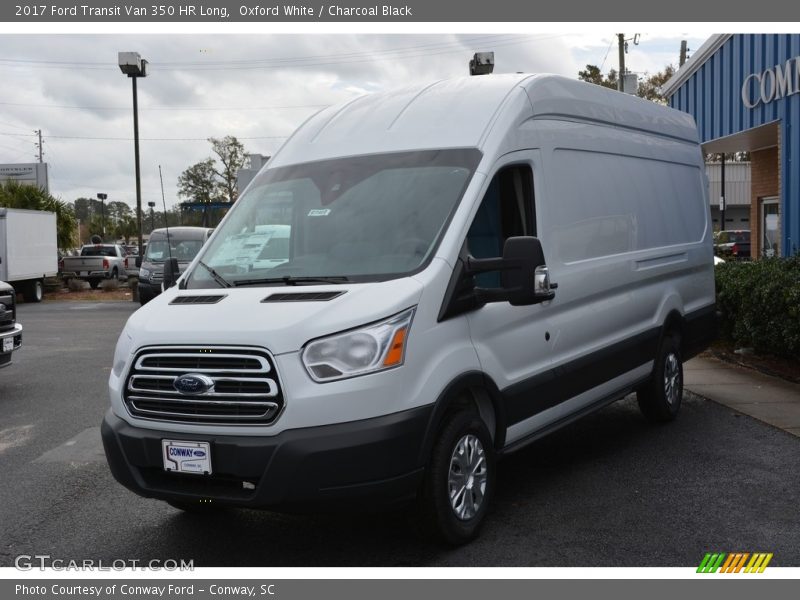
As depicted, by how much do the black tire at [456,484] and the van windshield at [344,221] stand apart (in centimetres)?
91

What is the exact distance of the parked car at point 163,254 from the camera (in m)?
22.5

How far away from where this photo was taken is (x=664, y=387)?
8.12 m

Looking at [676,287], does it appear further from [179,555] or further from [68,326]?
[68,326]

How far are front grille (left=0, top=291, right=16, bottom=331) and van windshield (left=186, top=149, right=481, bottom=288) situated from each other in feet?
17.8

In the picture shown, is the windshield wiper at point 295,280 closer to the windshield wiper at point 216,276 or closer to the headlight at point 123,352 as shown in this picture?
the windshield wiper at point 216,276

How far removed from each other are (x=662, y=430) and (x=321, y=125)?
13.1 ft

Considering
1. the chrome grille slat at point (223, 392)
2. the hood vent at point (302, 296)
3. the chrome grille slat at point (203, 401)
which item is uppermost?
the hood vent at point (302, 296)

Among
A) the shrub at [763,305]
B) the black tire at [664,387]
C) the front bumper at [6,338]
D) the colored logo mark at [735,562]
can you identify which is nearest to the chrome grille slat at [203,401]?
the colored logo mark at [735,562]

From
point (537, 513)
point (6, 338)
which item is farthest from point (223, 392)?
point (6, 338)

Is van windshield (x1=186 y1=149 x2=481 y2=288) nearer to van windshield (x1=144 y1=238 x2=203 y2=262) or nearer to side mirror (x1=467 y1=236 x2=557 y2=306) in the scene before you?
side mirror (x1=467 y1=236 x2=557 y2=306)

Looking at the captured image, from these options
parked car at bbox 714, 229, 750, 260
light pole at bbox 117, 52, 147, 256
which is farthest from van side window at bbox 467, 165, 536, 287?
light pole at bbox 117, 52, 147, 256

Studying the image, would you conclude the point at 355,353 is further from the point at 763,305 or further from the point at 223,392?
the point at 763,305

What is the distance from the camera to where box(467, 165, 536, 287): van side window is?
550 cm

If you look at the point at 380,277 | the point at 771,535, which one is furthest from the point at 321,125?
the point at 771,535
